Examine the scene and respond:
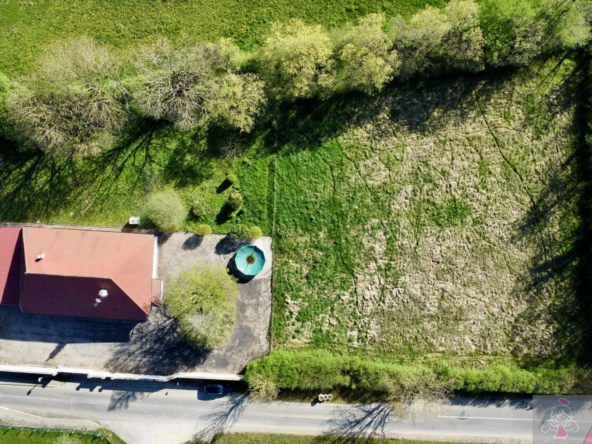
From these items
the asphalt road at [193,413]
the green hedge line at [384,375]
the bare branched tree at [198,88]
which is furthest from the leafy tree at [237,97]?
the asphalt road at [193,413]

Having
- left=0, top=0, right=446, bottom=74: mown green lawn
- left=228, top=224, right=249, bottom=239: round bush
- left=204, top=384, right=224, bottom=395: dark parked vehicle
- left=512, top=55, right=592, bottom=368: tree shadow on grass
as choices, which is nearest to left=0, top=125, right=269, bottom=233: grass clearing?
left=228, top=224, right=249, bottom=239: round bush

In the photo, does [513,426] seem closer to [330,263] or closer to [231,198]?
[330,263]

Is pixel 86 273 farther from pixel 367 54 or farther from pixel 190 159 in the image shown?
pixel 367 54

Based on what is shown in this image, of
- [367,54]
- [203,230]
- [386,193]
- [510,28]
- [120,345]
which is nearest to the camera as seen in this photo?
[367,54]

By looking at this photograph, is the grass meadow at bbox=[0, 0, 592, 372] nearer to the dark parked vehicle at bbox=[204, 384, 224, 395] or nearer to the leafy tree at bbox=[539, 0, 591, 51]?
the leafy tree at bbox=[539, 0, 591, 51]

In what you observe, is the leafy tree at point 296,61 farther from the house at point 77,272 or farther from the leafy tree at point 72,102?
the house at point 77,272

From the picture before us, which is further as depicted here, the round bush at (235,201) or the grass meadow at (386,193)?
the grass meadow at (386,193)

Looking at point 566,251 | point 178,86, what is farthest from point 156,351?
point 566,251
